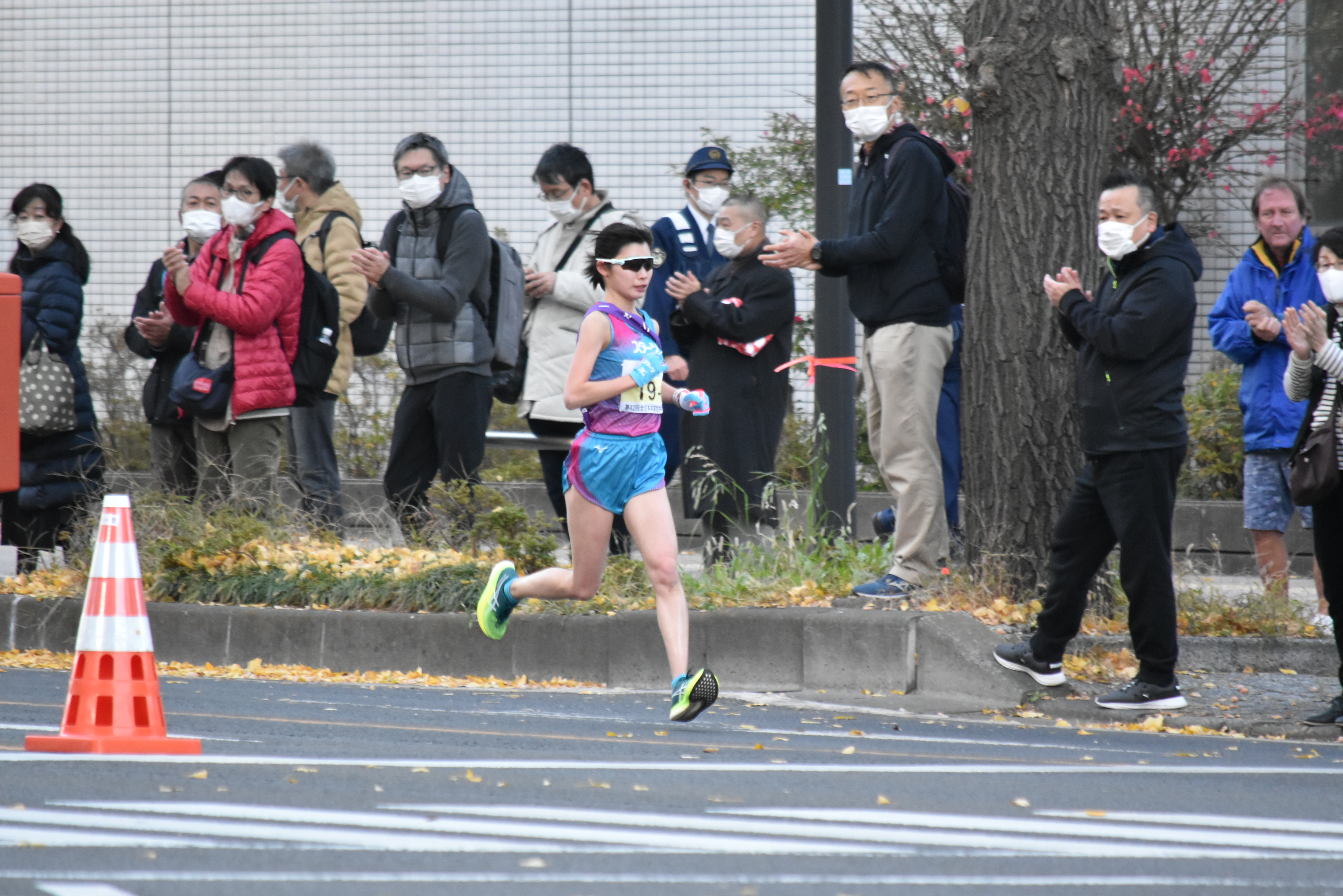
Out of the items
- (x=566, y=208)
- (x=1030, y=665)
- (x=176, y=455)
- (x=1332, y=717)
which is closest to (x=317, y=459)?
(x=176, y=455)

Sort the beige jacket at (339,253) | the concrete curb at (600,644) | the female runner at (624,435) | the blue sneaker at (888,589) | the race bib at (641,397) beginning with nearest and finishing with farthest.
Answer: the female runner at (624,435)
the race bib at (641,397)
the concrete curb at (600,644)
the blue sneaker at (888,589)
the beige jacket at (339,253)

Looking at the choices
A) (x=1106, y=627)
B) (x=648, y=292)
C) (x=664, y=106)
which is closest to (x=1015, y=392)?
(x=1106, y=627)

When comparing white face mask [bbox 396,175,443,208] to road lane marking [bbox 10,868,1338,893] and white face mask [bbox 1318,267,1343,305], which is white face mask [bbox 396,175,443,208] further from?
road lane marking [bbox 10,868,1338,893]

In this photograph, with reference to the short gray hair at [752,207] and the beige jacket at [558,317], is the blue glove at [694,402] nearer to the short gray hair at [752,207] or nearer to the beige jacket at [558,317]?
the short gray hair at [752,207]

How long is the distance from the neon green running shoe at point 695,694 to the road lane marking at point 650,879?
7.00 ft

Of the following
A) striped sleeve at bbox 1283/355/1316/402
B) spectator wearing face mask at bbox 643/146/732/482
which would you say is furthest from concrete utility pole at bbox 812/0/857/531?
striped sleeve at bbox 1283/355/1316/402

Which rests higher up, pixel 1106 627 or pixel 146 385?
pixel 146 385

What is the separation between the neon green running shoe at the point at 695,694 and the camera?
6.12 m

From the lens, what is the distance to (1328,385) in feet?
21.4

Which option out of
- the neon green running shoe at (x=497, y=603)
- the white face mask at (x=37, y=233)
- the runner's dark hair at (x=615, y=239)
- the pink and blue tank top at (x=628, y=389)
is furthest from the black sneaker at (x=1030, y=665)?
the white face mask at (x=37, y=233)

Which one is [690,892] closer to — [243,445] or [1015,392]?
[1015,392]

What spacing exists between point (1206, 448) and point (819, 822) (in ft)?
26.8

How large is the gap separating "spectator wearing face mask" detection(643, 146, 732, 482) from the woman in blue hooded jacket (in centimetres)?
322

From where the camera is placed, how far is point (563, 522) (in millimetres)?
9383
